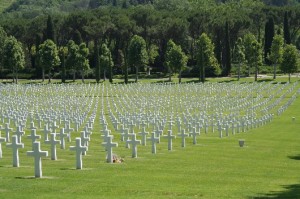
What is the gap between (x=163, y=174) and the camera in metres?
16.6

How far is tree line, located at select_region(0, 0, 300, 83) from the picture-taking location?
104m

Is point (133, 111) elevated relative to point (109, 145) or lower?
lower

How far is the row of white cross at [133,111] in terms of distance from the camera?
22000 millimetres

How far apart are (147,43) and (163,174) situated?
361 ft

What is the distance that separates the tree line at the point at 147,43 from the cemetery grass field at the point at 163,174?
7523 centimetres

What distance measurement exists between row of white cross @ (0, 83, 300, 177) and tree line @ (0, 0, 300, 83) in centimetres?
2731

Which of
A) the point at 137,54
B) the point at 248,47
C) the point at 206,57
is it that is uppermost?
the point at 248,47

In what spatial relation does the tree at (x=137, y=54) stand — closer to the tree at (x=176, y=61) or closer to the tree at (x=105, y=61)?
the tree at (x=105, y=61)

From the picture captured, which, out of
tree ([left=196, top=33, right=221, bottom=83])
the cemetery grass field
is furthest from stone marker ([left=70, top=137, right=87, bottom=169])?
tree ([left=196, top=33, right=221, bottom=83])

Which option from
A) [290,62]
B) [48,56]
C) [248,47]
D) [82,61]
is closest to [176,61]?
[248,47]

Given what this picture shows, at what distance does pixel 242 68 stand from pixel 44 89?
161 feet

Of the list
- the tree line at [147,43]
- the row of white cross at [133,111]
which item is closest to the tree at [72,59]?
the tree line at [147,43]

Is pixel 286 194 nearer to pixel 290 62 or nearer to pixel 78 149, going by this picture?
pixel 78 149

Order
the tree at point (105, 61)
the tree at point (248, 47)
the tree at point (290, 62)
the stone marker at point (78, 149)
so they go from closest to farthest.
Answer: the stone marker at point (78, 149) < the tree at point (290, 62) < the tree at point (105, 61) < the tree at point (248, 47)
